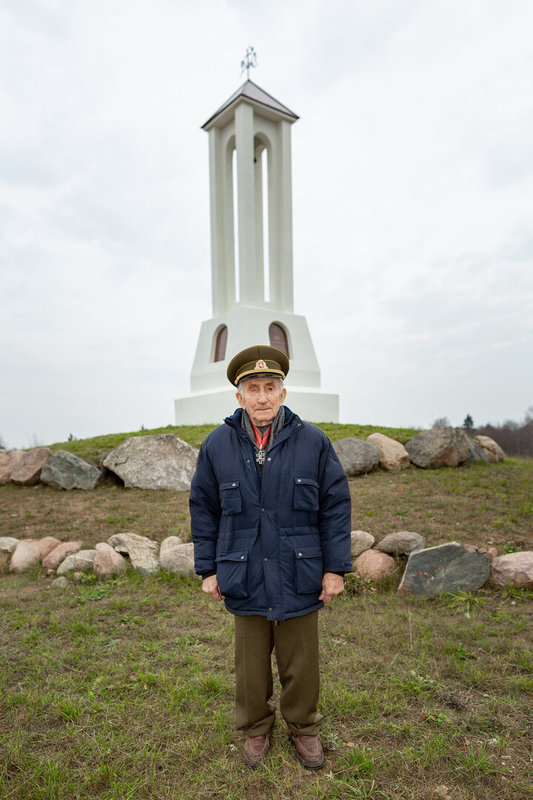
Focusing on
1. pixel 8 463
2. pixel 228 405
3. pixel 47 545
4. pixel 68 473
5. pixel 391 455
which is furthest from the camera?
pixel 228 405

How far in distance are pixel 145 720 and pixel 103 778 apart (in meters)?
0.45

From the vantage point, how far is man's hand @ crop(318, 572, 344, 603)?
248 centimetres

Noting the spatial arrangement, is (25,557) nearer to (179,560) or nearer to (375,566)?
(179,560)

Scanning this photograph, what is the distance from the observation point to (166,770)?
98.7 inches

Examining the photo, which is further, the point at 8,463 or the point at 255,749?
the point at 8,463

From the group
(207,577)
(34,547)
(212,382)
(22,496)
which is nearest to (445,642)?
(207,577)

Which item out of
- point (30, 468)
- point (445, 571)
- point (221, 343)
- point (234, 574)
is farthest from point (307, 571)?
point (221, 343)

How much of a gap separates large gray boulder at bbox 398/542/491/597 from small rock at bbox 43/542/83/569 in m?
3.86

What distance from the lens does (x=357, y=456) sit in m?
9.03

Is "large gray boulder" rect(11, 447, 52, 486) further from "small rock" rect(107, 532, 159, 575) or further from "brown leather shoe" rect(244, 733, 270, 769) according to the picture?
"brown leather shoe" rect(244, 733, 270, 769)

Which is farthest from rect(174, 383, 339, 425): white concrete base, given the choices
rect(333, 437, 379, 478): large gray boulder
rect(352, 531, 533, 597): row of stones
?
rect(352, 531, 533, 597): row of stones

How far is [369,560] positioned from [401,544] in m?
0.47

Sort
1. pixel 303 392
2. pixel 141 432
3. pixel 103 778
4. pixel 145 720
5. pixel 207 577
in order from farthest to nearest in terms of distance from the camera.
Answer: pixel 303 392 → pixel 141 432 → pixel 145 720 → pixel 207 577 → pixel 103 778

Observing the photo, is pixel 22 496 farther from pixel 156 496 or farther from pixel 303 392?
pixel 303 392
